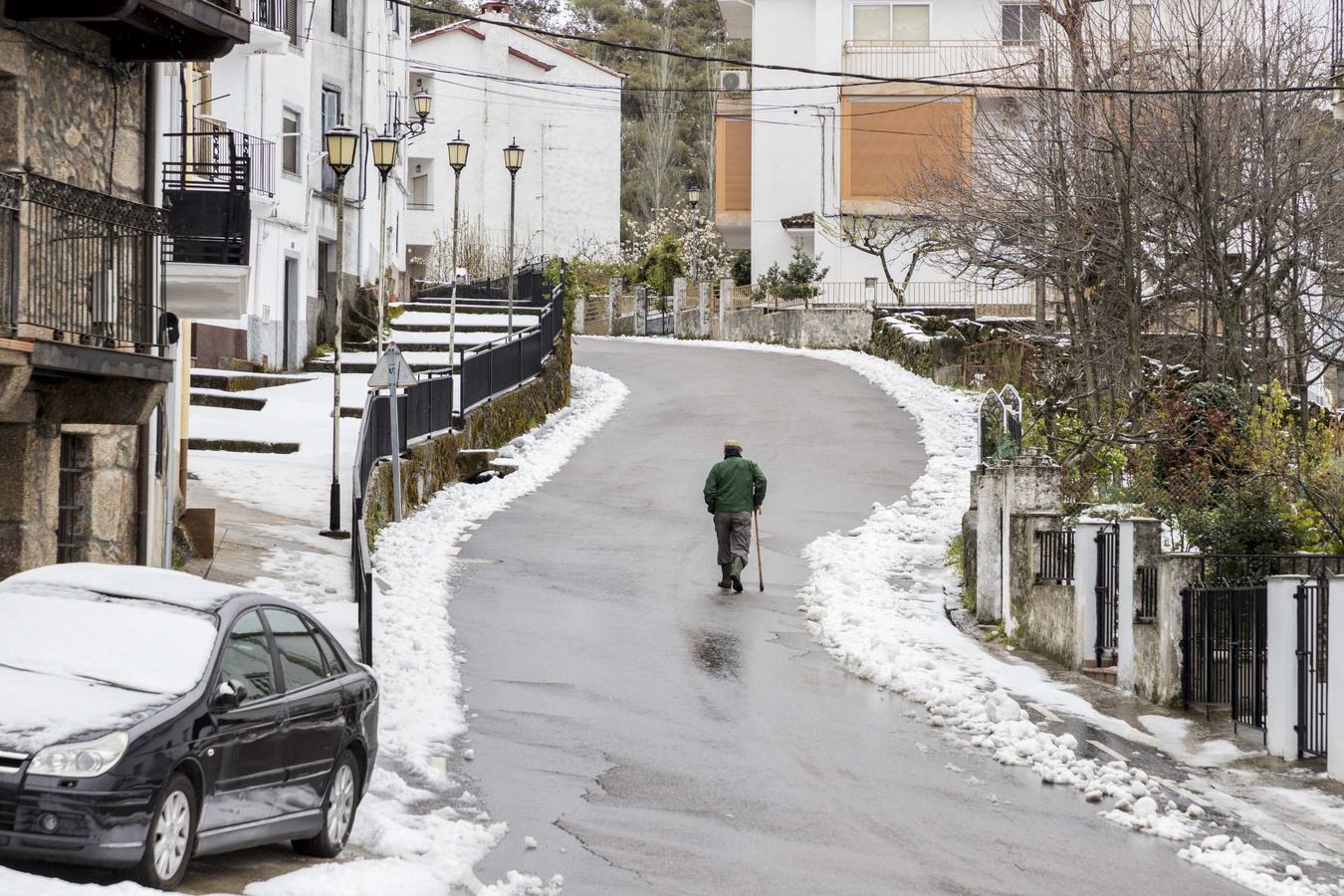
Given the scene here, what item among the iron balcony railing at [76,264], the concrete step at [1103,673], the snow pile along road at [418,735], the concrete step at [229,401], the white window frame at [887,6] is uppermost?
the white window frame at [887,6]

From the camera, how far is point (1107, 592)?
55.7 ft

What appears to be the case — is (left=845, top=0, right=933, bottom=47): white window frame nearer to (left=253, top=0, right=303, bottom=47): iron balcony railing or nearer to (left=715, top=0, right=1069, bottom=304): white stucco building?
(left=715, top=0, right=1069, bottom=304): white stucco building

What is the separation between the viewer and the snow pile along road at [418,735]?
29.0 ft

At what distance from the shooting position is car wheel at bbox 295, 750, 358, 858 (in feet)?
30.9

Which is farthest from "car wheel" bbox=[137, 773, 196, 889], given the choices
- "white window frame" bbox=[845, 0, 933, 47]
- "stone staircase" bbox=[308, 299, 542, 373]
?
"white window frame" bbox=[845, 0, 933, 47]

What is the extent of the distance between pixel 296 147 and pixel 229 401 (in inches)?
346

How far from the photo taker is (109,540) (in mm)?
15508

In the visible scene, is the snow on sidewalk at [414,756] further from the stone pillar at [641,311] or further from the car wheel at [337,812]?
the stone pillar at [641,311]

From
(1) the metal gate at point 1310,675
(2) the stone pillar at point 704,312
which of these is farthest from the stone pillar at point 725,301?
(1) the metal gate at point 1310,675

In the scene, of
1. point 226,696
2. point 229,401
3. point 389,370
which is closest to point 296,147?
point 229,401

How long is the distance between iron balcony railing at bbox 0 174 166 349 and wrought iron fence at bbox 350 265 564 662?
313 cm

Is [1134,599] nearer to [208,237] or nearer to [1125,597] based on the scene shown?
[1125,597]

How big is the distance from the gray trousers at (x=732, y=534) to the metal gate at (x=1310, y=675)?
849 centimetres

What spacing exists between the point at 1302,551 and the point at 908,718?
16.9ft
